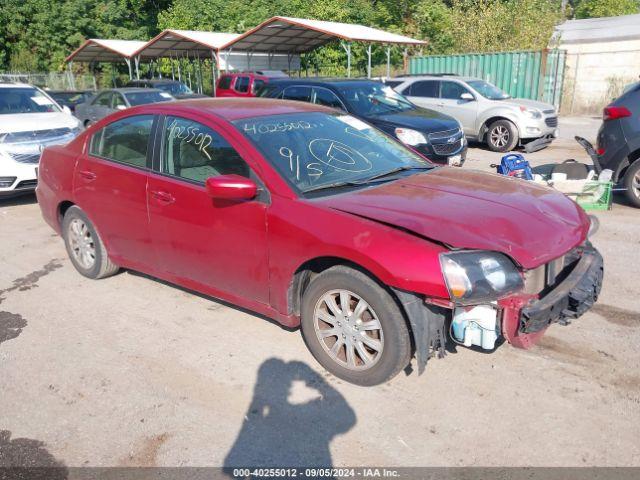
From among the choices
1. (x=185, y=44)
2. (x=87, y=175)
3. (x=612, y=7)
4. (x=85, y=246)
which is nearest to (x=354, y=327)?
(x=87, y=175)

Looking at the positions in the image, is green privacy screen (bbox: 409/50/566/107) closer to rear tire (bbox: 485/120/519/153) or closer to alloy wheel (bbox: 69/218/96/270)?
rear tire (bbox: 485/120/519/153)

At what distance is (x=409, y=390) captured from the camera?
343cm

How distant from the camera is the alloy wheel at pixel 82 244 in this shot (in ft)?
17.3

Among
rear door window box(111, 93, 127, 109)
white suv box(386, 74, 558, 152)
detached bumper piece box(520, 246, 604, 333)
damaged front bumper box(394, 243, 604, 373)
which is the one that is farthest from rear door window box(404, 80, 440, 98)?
damaged front bumper box(394, 243, 604, 373)

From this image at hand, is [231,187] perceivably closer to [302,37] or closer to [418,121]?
[418,121]

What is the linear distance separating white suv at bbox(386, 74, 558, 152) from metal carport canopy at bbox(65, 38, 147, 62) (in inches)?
721

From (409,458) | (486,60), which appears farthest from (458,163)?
(486,60)

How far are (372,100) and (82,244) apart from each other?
21.5 ft

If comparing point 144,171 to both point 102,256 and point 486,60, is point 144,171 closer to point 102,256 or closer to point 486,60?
point 102,256

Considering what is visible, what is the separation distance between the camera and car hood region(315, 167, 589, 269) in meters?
3.13

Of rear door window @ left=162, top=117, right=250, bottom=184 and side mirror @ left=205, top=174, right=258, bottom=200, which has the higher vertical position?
rear door window @ left=162, top=117, right=250, bottom=184

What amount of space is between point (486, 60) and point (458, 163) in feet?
42.0

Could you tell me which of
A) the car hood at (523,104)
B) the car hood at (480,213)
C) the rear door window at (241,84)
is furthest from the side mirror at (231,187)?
the rear door window at (241,84)

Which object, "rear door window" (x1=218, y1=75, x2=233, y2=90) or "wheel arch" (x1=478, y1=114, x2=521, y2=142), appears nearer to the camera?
"wheel arch" (x1=478, y1=114, x2=521, y2=142)
